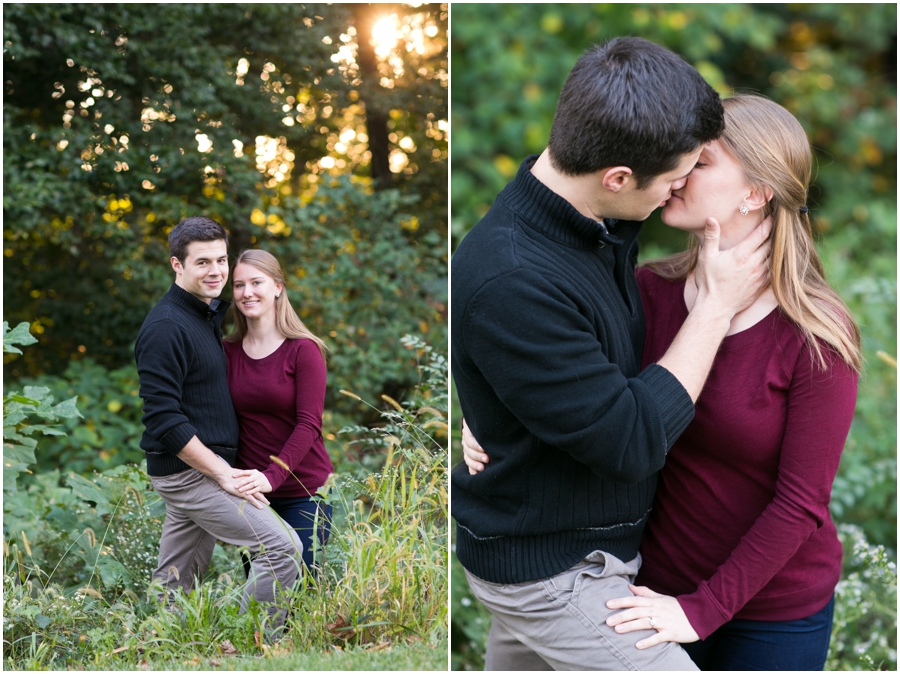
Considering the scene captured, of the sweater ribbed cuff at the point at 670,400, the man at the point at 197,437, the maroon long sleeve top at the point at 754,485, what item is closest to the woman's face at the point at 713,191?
the maroon long sleeve top at the point at 754,485

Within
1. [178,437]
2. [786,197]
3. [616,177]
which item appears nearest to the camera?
[616,177]

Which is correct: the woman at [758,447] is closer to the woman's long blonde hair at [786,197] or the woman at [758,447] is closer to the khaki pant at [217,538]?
the woman's long blonde hair at [786,197]

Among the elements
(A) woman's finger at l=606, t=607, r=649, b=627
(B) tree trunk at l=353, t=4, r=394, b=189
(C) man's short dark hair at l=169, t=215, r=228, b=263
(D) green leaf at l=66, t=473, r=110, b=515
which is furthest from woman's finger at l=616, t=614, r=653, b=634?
(B) tree trunk at l=353, t=4, r=394, b=189

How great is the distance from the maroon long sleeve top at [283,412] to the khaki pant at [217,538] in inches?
5.3

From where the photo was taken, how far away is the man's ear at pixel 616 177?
171 cm

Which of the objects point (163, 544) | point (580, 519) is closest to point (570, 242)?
point (580, 519)

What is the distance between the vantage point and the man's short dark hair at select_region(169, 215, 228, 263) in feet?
8.30

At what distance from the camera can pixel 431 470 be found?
271 centimetres

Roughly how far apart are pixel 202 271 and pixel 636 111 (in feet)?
4.98

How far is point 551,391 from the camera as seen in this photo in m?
1.62

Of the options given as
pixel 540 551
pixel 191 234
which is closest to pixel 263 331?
pixel 191 234

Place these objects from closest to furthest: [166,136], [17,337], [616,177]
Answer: [616,177], [17,337], [166,136]

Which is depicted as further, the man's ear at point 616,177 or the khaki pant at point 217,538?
the khaki pant at point 217,538

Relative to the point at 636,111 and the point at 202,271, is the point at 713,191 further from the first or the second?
the point at 202,271
